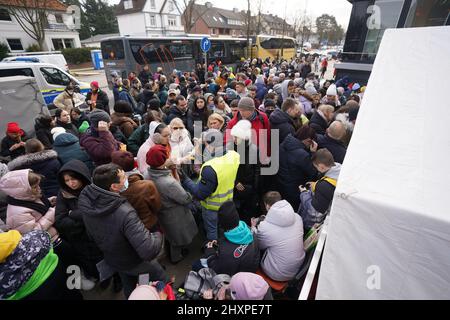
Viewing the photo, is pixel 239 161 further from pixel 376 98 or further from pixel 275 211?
pixel 376 98

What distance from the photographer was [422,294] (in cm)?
144

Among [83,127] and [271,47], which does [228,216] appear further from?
[271,47]

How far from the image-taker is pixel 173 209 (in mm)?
2820

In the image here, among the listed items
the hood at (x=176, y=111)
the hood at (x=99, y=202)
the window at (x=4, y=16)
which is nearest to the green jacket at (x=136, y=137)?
the hood at (x=176, y=111)

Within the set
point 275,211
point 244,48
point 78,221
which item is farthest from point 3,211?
point 244,48

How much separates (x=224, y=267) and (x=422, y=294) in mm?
1430

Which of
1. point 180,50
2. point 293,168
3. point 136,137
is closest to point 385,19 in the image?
point 293,168

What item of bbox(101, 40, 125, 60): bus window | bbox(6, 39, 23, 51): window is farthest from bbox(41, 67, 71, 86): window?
bbox(6, 39, 23, 51): window

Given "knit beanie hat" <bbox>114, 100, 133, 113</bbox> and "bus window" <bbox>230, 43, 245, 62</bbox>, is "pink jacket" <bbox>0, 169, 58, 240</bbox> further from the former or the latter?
"bus window" <bbox>230, 43, 245, 62</bbox>

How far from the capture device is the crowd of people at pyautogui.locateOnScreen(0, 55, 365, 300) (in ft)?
6.40

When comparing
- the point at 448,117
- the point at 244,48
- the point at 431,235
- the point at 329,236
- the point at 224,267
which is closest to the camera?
the point at 431,235

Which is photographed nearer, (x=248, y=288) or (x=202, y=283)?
(x=248, y=288)

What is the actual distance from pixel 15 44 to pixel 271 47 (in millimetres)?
30410

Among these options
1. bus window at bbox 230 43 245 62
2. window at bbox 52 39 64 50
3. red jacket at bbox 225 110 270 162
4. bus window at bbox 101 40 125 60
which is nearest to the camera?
red jacket at bbox 225 110 270 162
